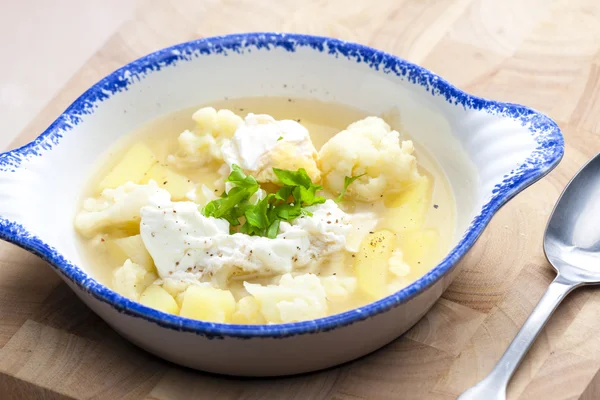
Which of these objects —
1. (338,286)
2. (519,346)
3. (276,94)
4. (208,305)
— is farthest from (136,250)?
(519,346)

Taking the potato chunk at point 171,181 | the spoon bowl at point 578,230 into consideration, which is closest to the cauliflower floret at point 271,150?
the potato chunk at point 171,181

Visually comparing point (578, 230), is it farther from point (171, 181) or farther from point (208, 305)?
point (171, 181)

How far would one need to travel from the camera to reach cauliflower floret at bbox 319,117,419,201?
218cm

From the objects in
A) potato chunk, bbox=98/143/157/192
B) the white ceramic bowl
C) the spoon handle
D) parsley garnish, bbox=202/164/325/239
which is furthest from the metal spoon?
potato chunk, bbox=98/143/157/192

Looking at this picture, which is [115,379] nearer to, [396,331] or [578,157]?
[396,331]

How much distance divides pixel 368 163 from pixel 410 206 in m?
0.16

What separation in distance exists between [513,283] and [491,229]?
207 mm

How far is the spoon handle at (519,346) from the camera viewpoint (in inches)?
70.3

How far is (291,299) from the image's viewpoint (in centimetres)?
184

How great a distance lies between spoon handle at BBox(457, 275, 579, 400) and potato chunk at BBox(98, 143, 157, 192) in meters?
1.11

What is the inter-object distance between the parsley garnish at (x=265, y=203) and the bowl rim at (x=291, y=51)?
1.34ft

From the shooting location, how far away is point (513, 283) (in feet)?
6.82

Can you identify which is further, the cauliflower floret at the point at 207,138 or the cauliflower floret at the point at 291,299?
the cauliflower floret at the point at 207,138

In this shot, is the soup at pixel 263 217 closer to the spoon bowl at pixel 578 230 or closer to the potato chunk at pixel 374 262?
the potato chunk at pixel 374 262
